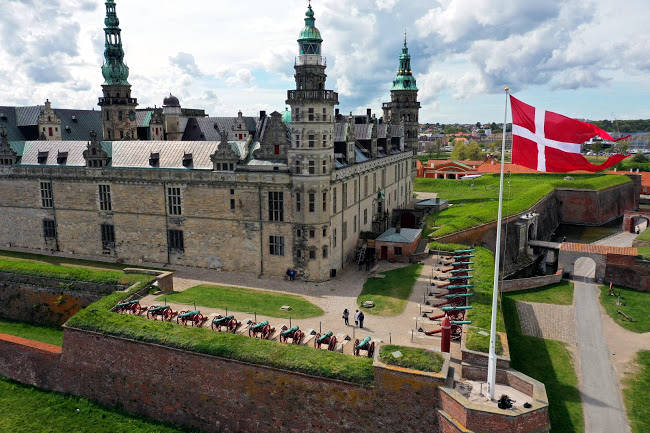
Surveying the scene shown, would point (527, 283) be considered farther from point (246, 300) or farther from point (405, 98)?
point (405, 98)

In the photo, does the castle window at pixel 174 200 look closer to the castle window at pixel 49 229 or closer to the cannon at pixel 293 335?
the castle window at pixel 49 229

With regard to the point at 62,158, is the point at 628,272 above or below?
below

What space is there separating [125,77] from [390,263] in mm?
40012

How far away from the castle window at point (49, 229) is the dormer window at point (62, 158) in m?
6.39

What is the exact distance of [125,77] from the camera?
59.6 metres

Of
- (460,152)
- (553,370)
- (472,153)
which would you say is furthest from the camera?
(460,152)

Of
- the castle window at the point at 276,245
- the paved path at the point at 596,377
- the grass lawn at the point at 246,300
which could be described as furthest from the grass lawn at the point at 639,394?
the castle window at the point at 276,245

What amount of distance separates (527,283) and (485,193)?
144 ft

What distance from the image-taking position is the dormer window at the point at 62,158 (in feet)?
165

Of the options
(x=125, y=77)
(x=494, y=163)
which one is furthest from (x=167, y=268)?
(x=494, y=163)

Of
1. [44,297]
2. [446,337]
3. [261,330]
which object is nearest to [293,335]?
[261,330]

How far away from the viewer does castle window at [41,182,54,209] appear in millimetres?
50594

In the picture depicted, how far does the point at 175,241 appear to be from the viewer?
1837 inches

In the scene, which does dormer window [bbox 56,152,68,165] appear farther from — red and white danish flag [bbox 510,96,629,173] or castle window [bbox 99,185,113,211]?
red and white danish flag [bbox 510,96,629,173]
